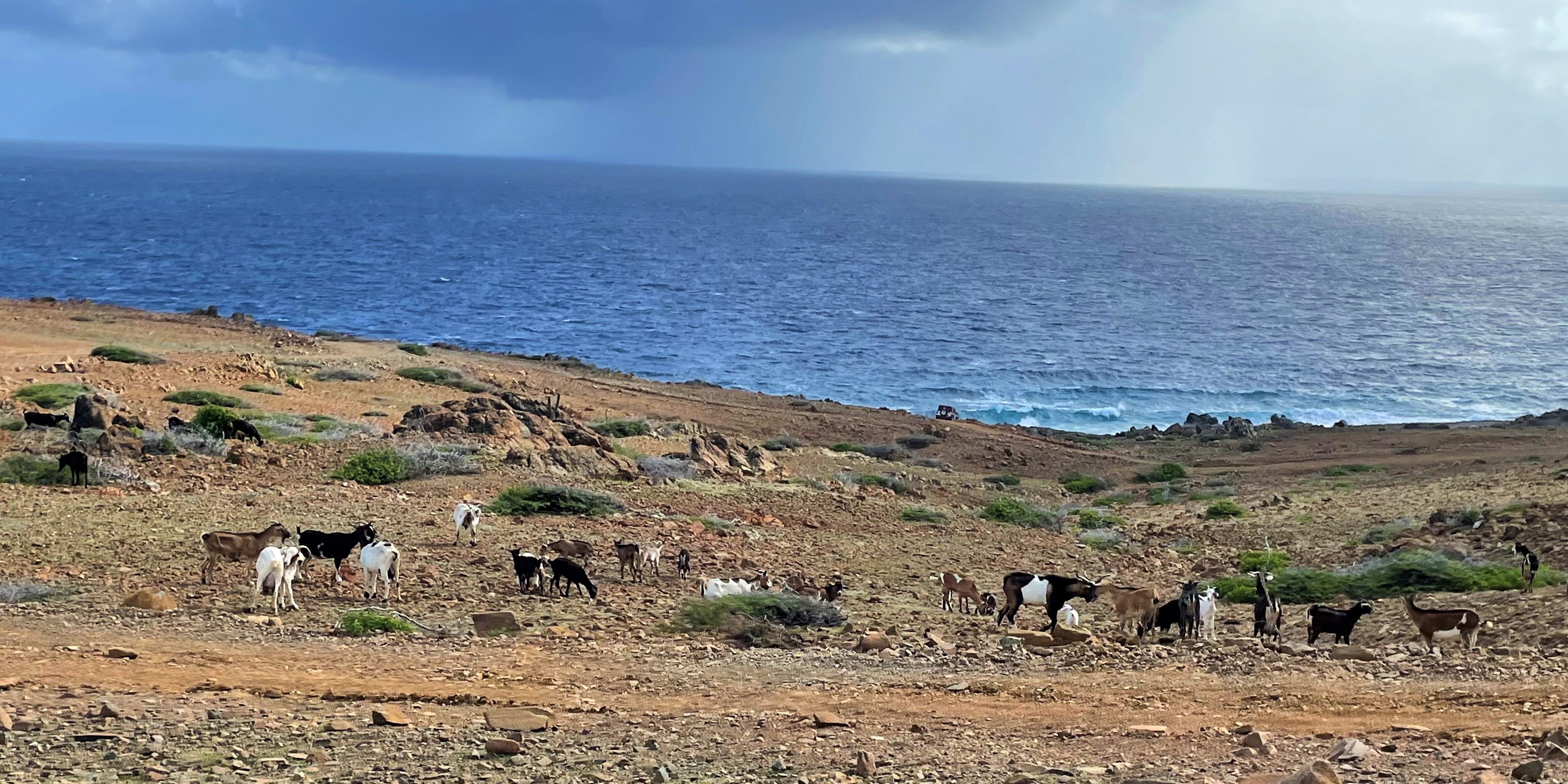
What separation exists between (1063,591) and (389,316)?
66.5 metres

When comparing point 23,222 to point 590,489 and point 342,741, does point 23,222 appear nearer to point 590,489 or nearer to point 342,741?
point 590,489

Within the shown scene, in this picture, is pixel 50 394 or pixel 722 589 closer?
pixel 722 589

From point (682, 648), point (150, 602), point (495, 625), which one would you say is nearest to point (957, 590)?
point (682, 648)

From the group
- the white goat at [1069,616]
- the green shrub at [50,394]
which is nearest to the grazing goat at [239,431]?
the green shrub at [50,394]

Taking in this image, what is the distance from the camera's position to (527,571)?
44.5 ft

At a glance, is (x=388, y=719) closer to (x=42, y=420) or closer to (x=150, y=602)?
(x=150, y=602)

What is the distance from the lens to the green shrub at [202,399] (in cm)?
2758

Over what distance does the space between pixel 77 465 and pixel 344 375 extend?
18.5 m

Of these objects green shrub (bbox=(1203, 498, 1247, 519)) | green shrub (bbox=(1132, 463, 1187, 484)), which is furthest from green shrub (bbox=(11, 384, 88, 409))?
green shrub (bbox=(1132, 463, 1187, 484))

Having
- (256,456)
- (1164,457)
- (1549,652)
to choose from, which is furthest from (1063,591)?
(1164,457)

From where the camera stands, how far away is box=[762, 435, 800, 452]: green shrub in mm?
33625

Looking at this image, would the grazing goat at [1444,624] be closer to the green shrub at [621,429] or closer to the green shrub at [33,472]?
the green shrub at [33,472]

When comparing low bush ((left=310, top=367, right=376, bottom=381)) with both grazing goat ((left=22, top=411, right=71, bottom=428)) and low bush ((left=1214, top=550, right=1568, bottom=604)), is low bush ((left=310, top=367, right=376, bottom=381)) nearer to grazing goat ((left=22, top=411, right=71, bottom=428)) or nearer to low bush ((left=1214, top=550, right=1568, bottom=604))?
grazing goat ((left=22, top=411, right=71, bottom=428))

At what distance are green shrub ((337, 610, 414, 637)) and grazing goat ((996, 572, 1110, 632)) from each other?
6225 millimetres
